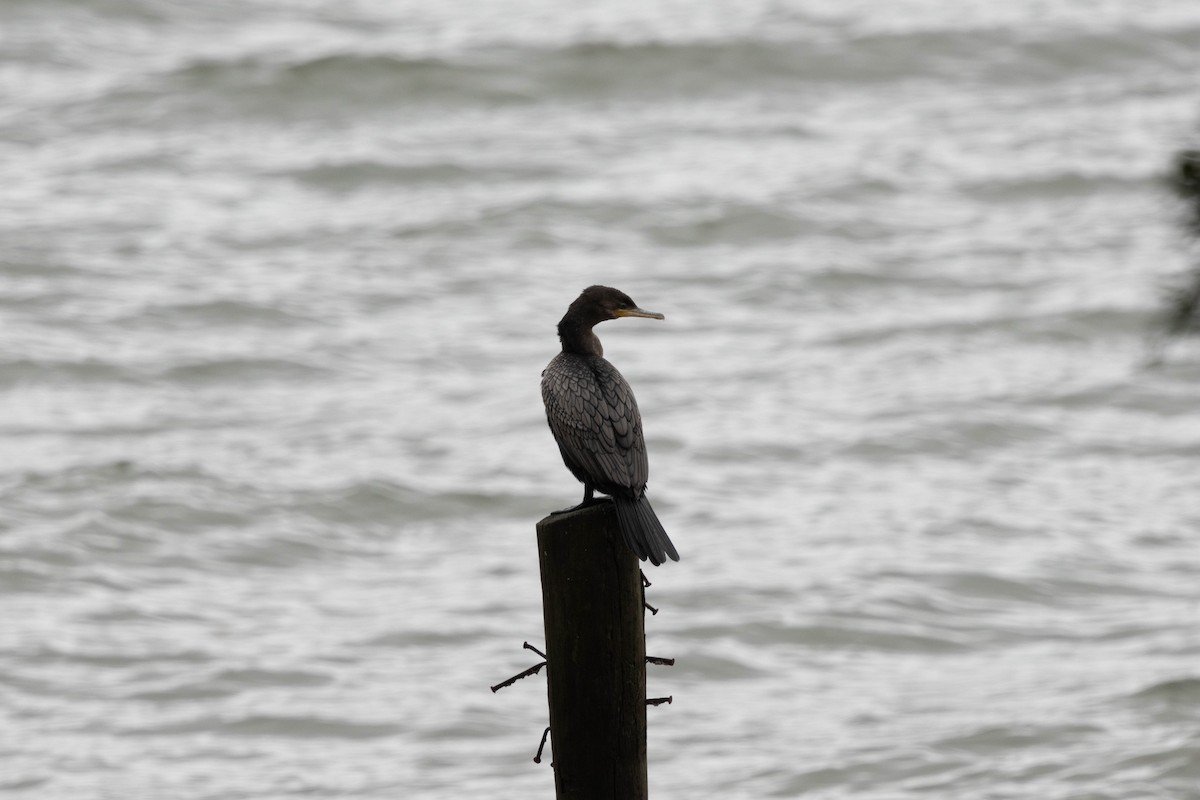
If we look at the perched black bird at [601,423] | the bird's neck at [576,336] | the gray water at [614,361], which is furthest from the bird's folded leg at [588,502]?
the gray water at [614,361]

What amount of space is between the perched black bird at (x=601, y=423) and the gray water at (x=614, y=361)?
1458 millimetres

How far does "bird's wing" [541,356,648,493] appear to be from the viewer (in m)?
4.37

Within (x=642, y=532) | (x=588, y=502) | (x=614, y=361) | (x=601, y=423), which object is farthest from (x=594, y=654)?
(x=614, y=361)

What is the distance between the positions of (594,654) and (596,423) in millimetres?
664

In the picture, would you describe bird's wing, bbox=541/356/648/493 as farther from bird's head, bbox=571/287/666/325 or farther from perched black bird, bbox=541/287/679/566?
bird's head, bbox=571/287/666/325

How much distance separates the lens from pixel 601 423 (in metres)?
4.52

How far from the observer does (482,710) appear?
8.98 metres

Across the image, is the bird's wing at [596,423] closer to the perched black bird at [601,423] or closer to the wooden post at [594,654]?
the perched black bird at [601,423]

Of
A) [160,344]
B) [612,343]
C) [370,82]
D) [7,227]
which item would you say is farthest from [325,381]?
[370,82]

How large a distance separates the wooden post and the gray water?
154cm

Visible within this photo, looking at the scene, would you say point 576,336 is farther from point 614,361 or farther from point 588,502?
point 614,361

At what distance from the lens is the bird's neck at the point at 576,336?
4906 millimetres

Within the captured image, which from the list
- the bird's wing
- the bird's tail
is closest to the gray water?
the bird's tail

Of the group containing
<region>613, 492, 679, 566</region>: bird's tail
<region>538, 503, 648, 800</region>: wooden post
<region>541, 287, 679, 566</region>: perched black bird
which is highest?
<region>541, 287, 679, 566</region>: perched black bird
